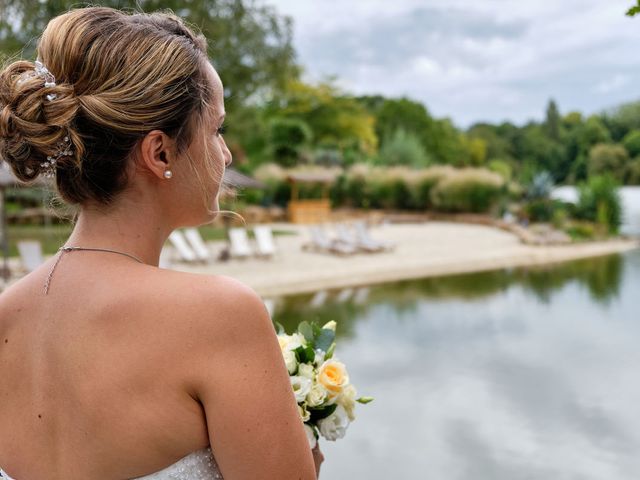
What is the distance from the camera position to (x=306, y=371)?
4.64ft

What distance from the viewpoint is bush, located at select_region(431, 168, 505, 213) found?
2464 centimetres

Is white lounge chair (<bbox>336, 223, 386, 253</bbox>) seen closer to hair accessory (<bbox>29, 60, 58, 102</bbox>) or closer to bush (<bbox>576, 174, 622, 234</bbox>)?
bush (<bbox>576, 174, 622, 234</bbox>)

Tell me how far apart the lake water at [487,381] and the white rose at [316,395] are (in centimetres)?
90

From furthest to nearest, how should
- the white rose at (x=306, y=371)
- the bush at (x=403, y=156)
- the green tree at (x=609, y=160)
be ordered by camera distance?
the bush at (x=403, y=156)
the green tree at (x=609, y=160)
the white rose at (x=306, y=371)

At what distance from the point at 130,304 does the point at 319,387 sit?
64 centimetres

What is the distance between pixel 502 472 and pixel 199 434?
12.3 feet

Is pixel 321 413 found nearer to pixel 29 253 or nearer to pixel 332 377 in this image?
pixel 332 377

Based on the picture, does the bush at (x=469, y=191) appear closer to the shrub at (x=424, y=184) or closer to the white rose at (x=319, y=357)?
the shrub at (x=424, y=184)

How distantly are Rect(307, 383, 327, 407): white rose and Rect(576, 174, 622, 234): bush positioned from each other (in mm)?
20195

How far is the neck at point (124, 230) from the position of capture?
3.09 ft

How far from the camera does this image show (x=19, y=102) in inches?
39.7

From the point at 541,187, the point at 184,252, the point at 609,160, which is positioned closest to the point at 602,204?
the point at 541,187

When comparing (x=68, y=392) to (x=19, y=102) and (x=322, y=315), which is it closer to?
(x=19, y=102)

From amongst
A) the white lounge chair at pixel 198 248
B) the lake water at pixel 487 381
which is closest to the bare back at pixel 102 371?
the lake water at pixel 487 381
